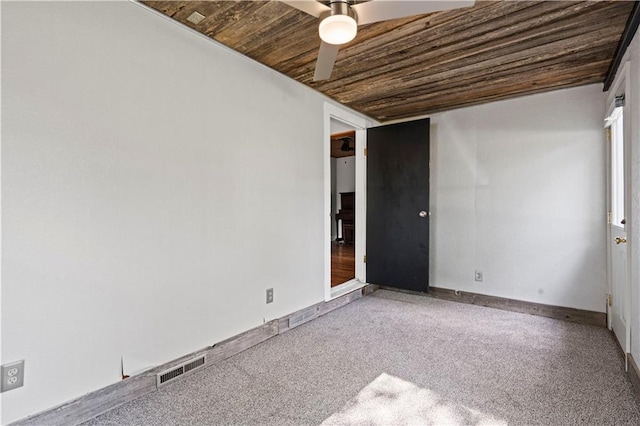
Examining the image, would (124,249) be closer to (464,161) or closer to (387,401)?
(387,401)

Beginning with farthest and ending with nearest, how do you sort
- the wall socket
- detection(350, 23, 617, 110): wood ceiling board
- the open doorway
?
the open doorway < detection(350, 23, 617, 110): wood ceiling board < the wall socket

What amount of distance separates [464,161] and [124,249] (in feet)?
11.2

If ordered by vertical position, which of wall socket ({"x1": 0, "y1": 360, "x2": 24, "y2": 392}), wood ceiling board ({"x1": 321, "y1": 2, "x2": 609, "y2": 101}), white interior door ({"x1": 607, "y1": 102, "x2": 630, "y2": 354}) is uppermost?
wood ceiling board ({"x1": 321, "y1": 2, "x2": 609, "y2": 101})

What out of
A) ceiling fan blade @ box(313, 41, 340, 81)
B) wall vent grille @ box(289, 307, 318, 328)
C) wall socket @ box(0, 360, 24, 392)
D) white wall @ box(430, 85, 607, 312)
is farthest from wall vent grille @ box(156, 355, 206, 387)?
white wall @ box(430, 85, 607, 312)

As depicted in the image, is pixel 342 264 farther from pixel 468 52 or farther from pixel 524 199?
pixel 468 52

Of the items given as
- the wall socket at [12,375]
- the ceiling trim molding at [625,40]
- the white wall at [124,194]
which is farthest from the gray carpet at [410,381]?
the ceiling trim molding at [625,40]

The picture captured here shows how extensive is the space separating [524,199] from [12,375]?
401 centimetres

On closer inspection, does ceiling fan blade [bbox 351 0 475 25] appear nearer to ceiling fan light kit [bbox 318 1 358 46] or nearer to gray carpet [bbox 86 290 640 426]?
ceiling fan light kit [bbox 318 1 358 46]

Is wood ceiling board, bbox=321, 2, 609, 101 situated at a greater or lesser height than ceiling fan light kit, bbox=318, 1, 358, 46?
greater

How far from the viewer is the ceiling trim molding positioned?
1824mm

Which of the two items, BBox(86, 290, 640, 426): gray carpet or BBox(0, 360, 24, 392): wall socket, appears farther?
BBox(86, 290, 640, 426): gray carpet

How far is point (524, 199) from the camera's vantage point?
3283mm

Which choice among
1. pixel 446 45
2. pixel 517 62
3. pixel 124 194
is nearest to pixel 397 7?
pixel 446 45

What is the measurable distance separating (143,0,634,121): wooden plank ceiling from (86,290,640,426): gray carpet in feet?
7.18
